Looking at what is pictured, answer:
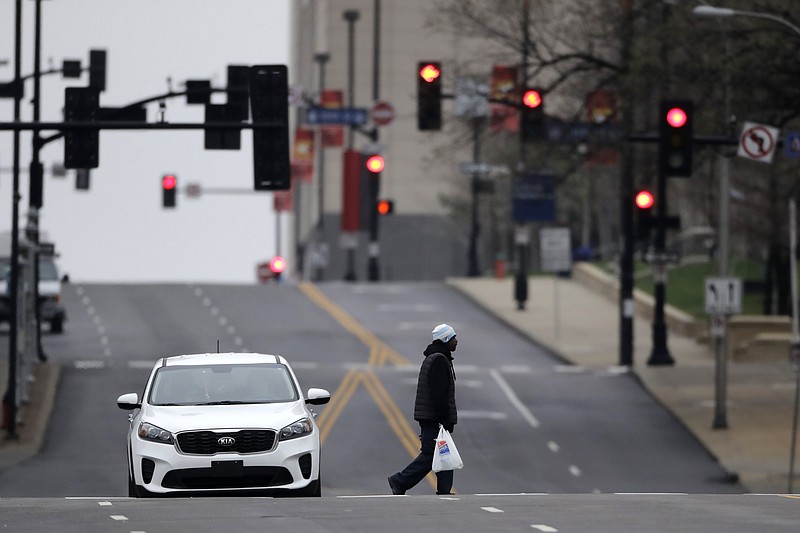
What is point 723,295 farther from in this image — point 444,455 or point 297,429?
point 297,429

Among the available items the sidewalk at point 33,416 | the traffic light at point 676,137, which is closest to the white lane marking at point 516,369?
the sidewalk at point 33,416

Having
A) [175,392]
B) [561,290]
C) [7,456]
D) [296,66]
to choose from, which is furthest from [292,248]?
[175,392]

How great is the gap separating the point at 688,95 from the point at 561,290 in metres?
26.8

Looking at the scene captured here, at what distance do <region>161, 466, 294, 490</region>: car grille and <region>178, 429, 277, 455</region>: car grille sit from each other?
0.59 feet

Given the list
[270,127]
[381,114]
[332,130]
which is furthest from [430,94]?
[332,130]

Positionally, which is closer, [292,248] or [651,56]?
[651,56]

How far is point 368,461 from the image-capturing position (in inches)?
1222

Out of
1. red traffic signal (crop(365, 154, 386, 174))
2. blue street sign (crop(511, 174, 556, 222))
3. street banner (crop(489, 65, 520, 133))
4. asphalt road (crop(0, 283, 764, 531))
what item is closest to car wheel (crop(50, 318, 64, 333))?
asphalt road (crop(0, 283, 764, 531))

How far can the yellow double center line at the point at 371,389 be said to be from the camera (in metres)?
34.0

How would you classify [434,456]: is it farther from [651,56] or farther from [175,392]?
[651,56]

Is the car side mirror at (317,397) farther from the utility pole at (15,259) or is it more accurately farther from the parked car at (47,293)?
the parked car at (47,293)

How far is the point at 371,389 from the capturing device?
130 ft

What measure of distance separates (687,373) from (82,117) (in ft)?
68.1

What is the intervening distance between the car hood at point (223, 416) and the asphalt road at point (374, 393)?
124 cm
